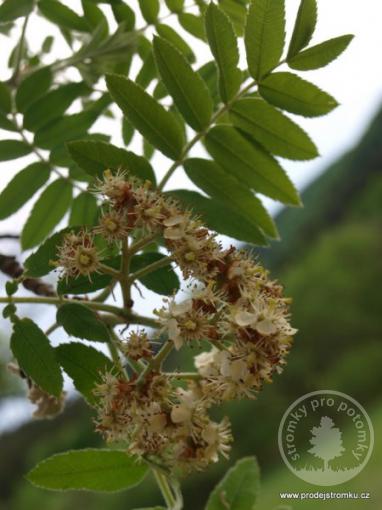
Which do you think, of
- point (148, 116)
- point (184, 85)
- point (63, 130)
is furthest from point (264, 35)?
point (63, 130)

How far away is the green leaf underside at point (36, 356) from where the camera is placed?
1422 mm

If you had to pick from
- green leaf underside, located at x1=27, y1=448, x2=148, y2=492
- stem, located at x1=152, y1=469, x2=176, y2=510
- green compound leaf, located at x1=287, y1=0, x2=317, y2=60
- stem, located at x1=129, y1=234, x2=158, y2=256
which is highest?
green compound leaf, located at x1=287, y1=0, x2=317, y2=60

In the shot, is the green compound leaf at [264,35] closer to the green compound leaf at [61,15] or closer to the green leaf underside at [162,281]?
the green leaf underside at [162,281]

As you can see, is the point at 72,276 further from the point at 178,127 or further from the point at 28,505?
the point at 28,505

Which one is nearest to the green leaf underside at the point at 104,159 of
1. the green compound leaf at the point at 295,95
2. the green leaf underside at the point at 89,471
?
the green compound leaf at the point at 295,95

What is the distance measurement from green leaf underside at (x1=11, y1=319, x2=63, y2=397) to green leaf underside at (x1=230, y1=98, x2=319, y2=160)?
0.72 metres

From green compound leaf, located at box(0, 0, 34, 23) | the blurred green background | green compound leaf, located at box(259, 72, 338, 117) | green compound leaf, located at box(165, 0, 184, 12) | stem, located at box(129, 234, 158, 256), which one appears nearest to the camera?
stem, located at box(129, 234, 158, 256)

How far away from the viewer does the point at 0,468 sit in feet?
76.6

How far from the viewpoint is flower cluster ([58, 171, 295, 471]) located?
4.40 ft

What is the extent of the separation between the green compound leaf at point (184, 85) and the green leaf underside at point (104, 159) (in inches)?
7.3

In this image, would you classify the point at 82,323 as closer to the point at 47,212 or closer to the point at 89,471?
the point at 89,471

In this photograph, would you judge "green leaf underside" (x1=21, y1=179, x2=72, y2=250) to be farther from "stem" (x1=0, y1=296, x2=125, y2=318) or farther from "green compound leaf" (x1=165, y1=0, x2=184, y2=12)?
"green compound leaf" (x1=165, y1=0, x2=184, y2=12)

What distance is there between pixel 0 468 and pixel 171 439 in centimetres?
2407

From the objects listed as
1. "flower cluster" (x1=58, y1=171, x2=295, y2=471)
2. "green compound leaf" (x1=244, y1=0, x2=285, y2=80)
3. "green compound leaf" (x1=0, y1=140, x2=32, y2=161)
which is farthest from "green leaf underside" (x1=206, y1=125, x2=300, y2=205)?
"green compound leaf" (x1=0, y1=140, x2=32, y2=161)
